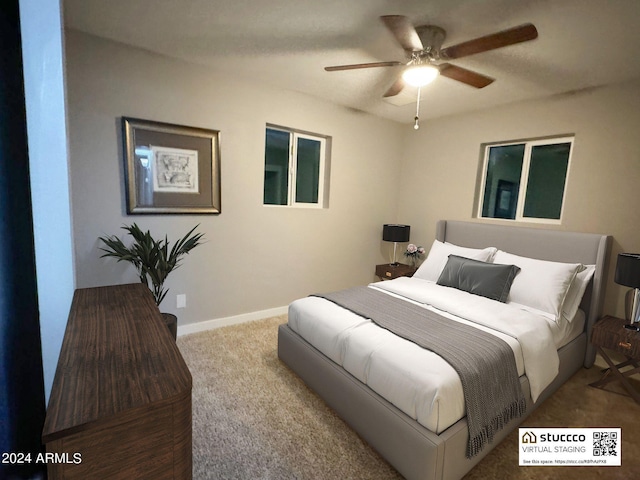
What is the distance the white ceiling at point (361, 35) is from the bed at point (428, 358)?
142 cm

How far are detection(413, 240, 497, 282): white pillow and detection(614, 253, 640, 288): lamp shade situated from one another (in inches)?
34.9

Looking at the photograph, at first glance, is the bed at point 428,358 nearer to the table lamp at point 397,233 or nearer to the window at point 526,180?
the window at point 526,180

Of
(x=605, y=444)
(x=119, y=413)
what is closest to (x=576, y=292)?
(x=605, y=444)

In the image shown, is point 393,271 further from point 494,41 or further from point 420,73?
point 494,41

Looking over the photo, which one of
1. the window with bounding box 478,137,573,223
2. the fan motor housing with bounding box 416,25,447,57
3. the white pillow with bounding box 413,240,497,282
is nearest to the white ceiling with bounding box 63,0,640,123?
the fan motor housing with bounding box 416,25,447,57

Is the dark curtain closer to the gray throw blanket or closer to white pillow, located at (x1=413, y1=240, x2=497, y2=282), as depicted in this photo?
the gray throw blanket

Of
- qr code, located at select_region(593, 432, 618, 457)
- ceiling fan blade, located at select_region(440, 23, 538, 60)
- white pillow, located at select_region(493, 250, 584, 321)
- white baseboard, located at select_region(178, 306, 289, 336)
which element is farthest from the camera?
white baseboard, located at select_region(178, 306, 289, 336)

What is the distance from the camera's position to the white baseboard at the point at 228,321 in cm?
293

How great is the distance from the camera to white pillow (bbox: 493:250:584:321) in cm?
229

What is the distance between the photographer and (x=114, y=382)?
2.52ft

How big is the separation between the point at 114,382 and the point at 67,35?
263 centimetres

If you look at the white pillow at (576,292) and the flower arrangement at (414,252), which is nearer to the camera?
the white pillow at (576,292)

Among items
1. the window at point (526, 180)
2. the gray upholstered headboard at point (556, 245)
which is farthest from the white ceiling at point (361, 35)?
the gray upholstered headboard at point (556, 245)

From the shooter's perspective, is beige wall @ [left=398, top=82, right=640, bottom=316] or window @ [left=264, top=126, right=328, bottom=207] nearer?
beige wall @ [left=398, top=82, right=640, bottom=316]
